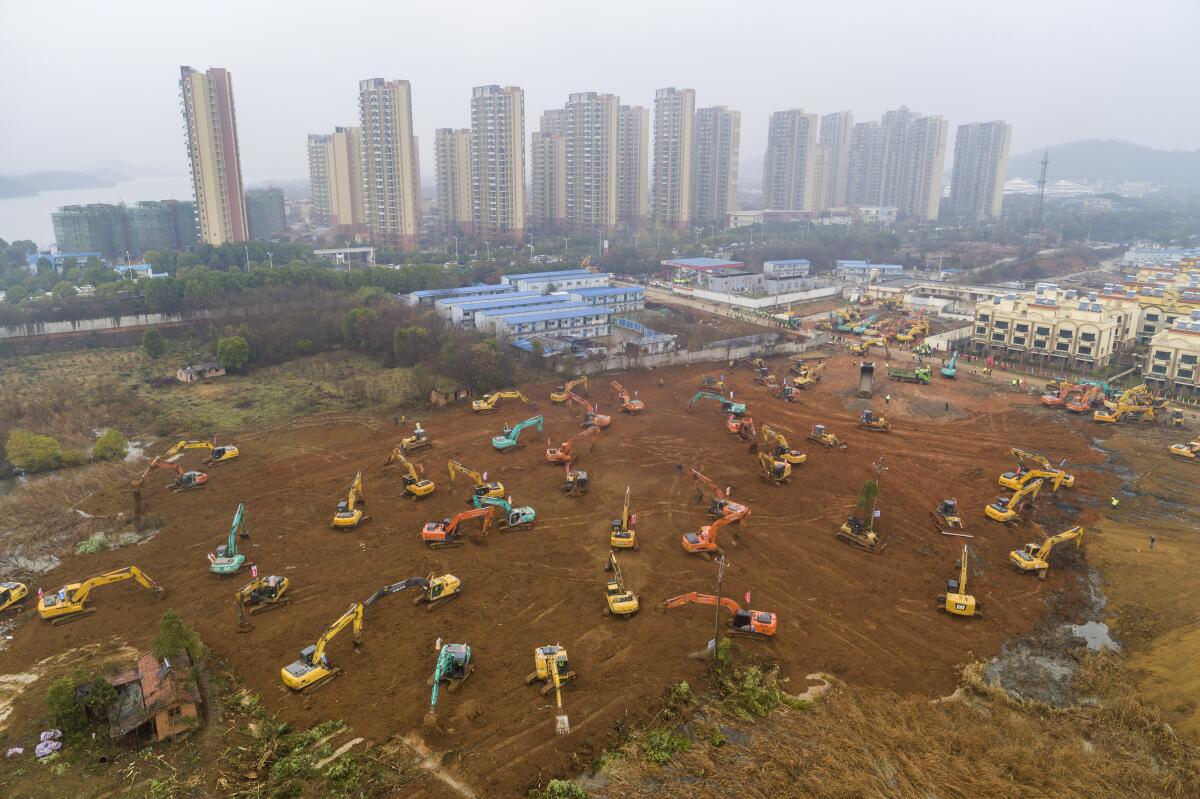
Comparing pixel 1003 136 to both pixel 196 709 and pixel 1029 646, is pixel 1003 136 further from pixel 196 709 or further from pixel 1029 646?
pixel 196 709

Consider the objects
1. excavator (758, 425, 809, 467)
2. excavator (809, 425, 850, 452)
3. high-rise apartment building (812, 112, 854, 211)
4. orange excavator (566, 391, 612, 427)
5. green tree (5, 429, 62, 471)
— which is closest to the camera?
green tree (5, 429, 62, 471)

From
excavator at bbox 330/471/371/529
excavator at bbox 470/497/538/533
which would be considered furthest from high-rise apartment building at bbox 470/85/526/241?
excavator at bbox 470/497/538/533

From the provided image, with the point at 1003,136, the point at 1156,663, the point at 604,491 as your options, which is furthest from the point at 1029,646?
the point at 1003,136

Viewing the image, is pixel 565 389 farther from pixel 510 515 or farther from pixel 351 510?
pixel 351 510

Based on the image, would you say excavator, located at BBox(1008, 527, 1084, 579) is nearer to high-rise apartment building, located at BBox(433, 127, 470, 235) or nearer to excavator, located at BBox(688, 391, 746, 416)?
excavator, located at BBox(688, 391, 746, 416)

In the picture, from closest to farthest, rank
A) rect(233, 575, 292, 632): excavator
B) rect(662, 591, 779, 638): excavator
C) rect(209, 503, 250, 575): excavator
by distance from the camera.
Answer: rect(662, 591, 779, 638): excavator, rect(233, 575, 292, 632): excavator, rect(209, 503, 250, 575): excavator

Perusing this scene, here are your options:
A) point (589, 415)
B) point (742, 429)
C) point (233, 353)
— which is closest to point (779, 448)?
point (742, 429)
